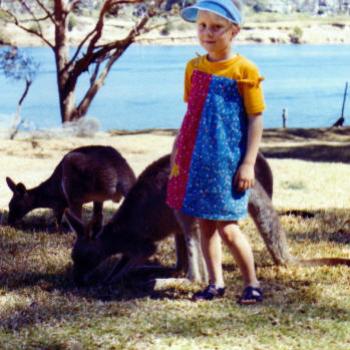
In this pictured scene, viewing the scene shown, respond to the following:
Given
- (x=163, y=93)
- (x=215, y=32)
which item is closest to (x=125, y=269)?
(x=215, y=32)

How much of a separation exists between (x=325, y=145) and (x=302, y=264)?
32.5ft

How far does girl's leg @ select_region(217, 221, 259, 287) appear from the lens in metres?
3.76

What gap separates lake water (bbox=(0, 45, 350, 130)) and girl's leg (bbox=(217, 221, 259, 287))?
15.2m

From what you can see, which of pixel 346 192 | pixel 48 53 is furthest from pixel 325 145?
pixel 48 53

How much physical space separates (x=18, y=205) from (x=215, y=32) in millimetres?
3241

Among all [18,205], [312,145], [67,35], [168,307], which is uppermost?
[67,35]

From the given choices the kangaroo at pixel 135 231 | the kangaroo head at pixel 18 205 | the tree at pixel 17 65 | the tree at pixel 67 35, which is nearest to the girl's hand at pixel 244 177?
the kangaroo at pixel 135 231

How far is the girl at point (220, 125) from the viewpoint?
3.61 metres

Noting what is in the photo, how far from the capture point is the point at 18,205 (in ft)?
20.9

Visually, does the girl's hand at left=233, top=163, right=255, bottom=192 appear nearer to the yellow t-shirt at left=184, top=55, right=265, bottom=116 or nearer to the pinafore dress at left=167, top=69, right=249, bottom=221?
the pinafore dress at left=167, top=69, right=249, bottom=221

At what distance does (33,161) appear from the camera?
12.3 metres

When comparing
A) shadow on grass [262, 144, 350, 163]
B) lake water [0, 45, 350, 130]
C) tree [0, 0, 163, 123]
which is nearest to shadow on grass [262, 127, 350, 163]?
shadow on grass [262, 144, 350, 163]

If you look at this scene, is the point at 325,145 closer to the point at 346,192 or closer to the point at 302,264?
the point at 346,192

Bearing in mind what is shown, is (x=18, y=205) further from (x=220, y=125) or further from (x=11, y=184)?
(x=220, y=125)
